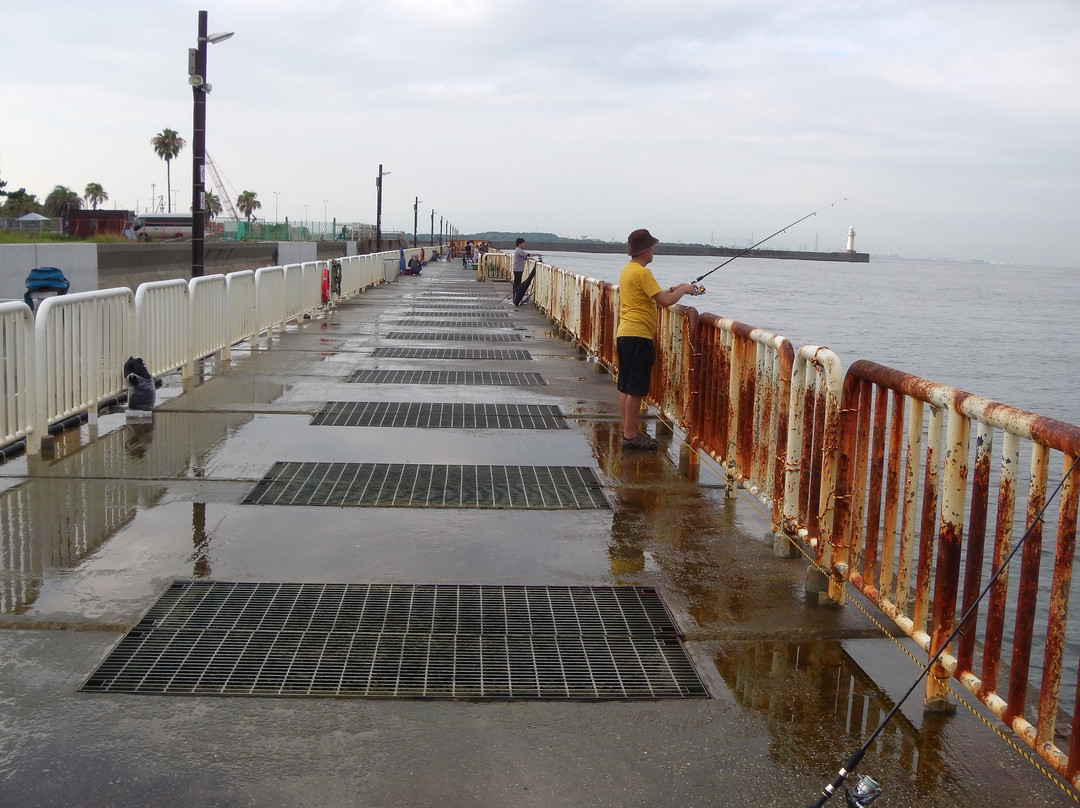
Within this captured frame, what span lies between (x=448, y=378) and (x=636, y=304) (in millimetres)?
4762

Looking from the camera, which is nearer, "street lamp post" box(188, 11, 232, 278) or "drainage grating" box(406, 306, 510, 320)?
"street lamp post" box(188, 11, 232, 278)

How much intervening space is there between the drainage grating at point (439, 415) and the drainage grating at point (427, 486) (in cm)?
174

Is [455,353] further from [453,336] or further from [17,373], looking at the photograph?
[17,373]

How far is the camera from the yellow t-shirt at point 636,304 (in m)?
8.16

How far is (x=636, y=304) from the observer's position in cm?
825

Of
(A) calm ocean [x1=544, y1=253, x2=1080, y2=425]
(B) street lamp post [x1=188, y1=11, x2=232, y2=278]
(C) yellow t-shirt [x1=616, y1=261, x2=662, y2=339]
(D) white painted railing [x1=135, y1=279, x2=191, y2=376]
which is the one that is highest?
(B) street lamp post [x1=188, y1=11, x2=232, y2=278]

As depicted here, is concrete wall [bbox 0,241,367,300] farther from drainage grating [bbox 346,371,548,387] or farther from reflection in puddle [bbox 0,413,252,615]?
reflection in puddle [bbox 0,413,252,615]

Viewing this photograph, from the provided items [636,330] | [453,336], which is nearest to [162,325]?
[636,330]

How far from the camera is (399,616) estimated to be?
4699 mm

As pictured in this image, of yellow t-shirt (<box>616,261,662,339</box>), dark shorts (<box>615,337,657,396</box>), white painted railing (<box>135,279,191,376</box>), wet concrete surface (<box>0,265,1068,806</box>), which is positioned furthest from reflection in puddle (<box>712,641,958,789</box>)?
white painted railing (<box>135,279,191,376</box>)

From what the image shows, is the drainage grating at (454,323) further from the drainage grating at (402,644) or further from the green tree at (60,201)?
the green tree at (60,201)

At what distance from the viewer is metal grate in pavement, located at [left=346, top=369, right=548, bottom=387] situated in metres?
12.2

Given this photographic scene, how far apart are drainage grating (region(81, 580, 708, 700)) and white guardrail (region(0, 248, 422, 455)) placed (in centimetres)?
304

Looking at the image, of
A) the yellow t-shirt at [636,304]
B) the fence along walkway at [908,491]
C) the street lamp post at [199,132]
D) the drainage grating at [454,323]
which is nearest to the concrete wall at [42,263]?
the street lamp post at [199,132]
